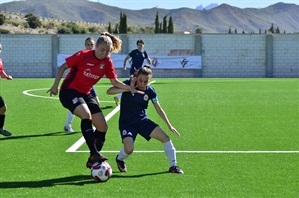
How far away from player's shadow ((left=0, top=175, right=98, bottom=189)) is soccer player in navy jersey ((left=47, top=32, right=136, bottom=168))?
0.41 m

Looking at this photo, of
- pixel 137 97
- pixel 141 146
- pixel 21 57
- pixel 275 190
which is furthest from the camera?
pixel 21 57

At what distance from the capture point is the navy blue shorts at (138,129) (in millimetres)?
8562

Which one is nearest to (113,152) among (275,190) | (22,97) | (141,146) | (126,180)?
(141,146)

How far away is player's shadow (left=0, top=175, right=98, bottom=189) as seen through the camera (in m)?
7.65

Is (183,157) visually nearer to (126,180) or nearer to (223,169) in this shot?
(223,169)

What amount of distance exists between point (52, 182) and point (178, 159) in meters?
2.28

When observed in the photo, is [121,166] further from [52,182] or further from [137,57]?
[137,57]

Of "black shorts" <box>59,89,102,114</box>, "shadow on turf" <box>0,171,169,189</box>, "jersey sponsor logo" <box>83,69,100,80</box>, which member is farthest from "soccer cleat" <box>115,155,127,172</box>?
"jersey sponsor logo" <box>83,69,100,80</box>

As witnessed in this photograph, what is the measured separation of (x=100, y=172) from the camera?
7.88 metres

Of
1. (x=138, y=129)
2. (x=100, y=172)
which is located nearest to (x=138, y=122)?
(x=138, y=129)

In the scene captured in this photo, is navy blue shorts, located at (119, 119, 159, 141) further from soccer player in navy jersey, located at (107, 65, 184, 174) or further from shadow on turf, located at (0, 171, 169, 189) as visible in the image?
shadow on turf, located at (0, 171, 169, 189)

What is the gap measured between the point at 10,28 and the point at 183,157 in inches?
3781

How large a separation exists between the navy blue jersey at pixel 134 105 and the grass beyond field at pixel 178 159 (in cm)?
65

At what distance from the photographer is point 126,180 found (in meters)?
7.94
